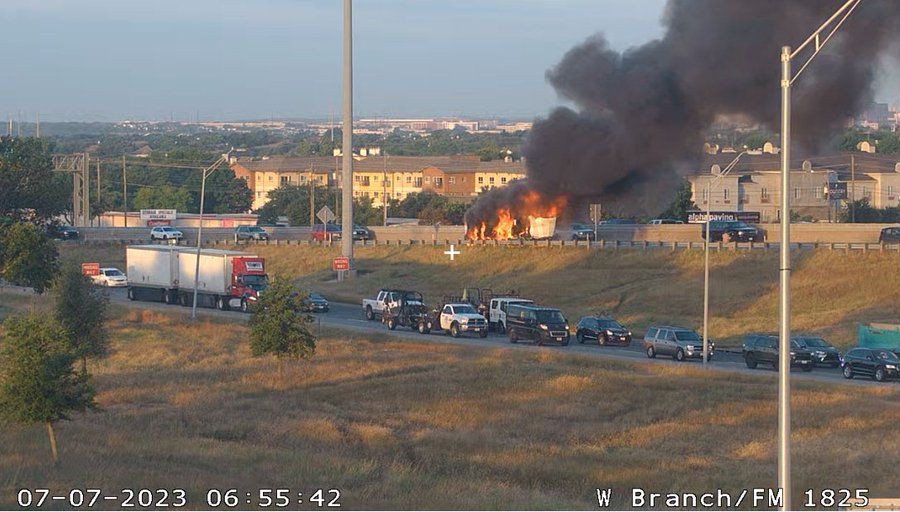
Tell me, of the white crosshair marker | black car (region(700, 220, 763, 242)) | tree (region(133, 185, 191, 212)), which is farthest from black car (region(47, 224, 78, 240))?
tree (region(133, 185, 191, 212))

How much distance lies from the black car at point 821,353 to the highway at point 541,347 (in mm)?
358

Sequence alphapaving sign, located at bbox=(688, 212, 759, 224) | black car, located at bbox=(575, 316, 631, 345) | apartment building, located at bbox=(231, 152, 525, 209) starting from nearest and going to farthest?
black car, located at bbox=(575, 316, 631, 345) < alphapaving sign, located at bbox=(688, 212, 759, 224) < apartment building, located at bbox=(231, 152, 525, 209)

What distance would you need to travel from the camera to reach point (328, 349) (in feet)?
164

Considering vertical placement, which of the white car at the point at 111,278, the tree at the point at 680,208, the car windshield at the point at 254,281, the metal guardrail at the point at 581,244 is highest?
the tree at the point at 680,208

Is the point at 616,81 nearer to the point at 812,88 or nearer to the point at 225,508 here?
the point at 812,88

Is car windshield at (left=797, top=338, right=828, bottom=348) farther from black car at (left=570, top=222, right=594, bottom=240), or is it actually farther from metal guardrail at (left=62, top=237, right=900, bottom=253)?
black car at (left=570, top=222, right=594, bottom=240)

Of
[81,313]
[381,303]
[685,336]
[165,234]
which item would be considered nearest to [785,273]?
[685,336]

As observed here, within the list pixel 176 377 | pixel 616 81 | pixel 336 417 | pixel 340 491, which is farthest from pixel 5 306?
pixel 340 491

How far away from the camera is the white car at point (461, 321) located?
5475 cm

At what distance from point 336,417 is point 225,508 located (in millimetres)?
13374

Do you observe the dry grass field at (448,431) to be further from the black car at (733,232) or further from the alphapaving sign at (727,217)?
the alphapaving sign at (727,217)

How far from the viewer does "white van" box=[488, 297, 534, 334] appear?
185 ft

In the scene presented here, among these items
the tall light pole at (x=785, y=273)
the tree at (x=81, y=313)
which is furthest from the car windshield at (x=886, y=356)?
the tall light pole at (x=785, y=273)

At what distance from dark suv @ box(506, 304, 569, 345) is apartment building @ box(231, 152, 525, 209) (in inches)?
4196
